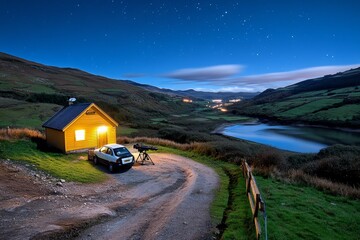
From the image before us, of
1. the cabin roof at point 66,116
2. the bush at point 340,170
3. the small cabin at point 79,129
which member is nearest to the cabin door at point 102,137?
the small cabin at point 79,129

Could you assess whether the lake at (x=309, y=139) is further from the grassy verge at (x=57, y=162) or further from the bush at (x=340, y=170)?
the grassy verge at (x=57, y=162)

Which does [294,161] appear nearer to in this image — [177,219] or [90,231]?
[177,219]

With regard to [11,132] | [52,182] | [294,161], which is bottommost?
[294,161]

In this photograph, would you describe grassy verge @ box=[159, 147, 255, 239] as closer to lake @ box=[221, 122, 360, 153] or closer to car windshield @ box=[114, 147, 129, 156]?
car windshield @ box=[114, 147, 129, 156]

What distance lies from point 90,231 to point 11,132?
25.5m

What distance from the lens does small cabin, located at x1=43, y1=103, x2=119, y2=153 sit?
91.4 feet

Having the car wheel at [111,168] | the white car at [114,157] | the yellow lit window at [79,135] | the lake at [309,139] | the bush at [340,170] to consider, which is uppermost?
the yellow lit window at [79,135]

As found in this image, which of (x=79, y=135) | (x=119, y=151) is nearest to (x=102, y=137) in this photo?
(x=79, y=135)

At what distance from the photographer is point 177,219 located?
11453 mm

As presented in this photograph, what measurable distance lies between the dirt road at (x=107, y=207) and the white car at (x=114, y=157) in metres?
1.19

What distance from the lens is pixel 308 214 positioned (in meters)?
12.1

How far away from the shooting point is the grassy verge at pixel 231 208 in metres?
10.3

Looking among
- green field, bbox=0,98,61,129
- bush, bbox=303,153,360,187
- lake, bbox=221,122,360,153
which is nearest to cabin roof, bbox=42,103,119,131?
green field, bbox=0,98,61,129

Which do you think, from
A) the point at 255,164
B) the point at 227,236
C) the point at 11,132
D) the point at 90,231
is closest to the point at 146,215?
the point at 90,231
